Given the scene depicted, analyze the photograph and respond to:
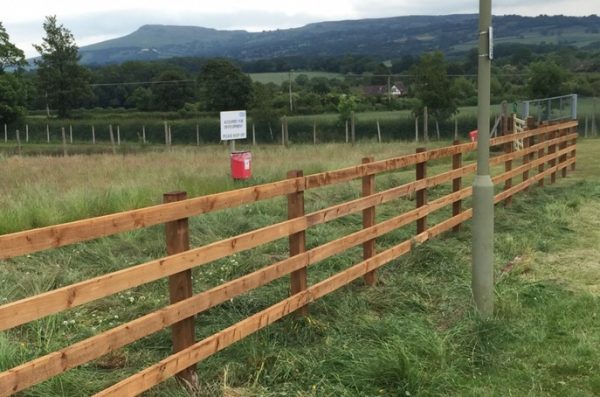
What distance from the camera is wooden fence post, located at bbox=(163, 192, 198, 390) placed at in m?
3.49

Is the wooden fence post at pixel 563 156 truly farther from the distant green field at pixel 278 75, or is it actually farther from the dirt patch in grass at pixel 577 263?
the distant green field at pixel 278 75

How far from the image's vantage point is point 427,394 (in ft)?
11.8

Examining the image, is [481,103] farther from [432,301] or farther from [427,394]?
[427,394]

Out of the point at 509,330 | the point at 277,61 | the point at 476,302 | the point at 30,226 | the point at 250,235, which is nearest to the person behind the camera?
the point at 250,235

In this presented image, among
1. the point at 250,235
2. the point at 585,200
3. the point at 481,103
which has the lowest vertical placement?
the point at 585,200

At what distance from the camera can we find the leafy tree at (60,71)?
237 ft

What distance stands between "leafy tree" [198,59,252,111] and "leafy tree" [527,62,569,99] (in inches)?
1424

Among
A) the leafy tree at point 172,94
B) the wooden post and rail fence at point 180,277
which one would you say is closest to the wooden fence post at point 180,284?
the wooden post and rail fence at point 180,277

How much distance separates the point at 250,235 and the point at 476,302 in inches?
75.6

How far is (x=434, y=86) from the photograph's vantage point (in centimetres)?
3950

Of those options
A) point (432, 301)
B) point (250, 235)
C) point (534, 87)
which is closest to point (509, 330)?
point (432, 301)

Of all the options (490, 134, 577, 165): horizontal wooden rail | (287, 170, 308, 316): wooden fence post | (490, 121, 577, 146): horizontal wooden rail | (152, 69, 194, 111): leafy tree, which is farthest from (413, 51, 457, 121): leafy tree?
(152, 69, 194, 111): leafy tree

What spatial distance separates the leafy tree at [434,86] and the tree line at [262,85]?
0.06 m

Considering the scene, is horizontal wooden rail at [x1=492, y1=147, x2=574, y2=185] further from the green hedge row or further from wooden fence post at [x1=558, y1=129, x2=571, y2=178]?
the green hedge row
